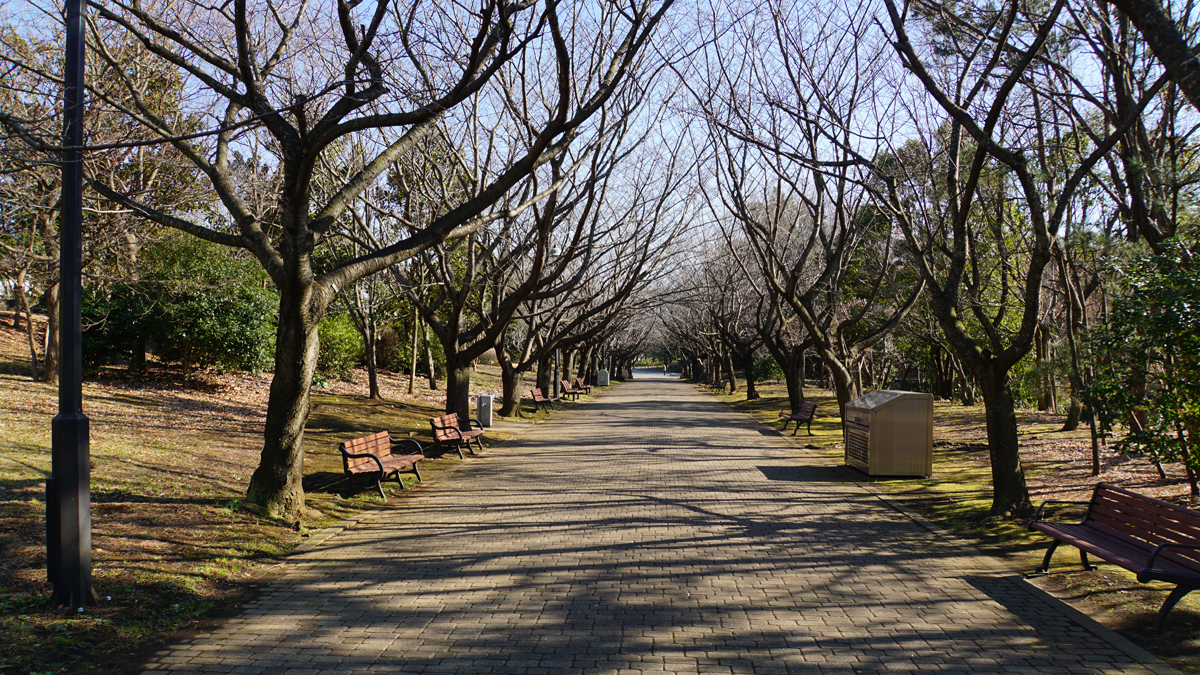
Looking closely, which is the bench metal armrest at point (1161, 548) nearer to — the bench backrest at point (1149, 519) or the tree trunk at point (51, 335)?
the bench backrest at point (1149, 519)

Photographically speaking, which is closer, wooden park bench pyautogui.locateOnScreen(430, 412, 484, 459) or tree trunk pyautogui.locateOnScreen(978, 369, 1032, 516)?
tree trunk pyautogui.locateOnScreen(978, 369, 1032, 516)

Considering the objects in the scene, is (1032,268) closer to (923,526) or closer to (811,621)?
(923,526)

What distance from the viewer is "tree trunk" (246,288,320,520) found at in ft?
25.8

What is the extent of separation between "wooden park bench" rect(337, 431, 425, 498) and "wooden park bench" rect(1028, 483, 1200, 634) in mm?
7234

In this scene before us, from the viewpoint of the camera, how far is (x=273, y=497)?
7.97 metres

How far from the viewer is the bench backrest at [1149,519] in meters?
5.43

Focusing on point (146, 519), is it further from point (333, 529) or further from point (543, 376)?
point (543, 376)

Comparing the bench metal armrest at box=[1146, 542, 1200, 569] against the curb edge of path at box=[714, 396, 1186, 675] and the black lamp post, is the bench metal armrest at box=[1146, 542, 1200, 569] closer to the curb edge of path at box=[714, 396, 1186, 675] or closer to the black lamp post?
the curb edge of path at box=[714, 396, 1186, 675]

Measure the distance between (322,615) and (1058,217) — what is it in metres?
7.98

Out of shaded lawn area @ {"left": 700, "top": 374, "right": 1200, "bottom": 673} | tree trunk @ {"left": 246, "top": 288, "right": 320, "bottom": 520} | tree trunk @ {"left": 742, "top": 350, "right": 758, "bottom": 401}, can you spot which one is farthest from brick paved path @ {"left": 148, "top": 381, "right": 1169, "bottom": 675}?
tree trunk @ {"left": 742, "top": 350, "right": 758, "bottom": 401}

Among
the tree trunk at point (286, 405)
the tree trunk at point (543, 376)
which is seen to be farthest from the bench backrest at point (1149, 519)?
the tree trunk at point (543, 376)

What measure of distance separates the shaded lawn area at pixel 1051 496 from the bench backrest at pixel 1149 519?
0.41 m

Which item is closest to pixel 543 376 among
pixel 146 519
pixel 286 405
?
pixel 286 405

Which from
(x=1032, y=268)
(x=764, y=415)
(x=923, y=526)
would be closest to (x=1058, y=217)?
(x=1032, y=268)
